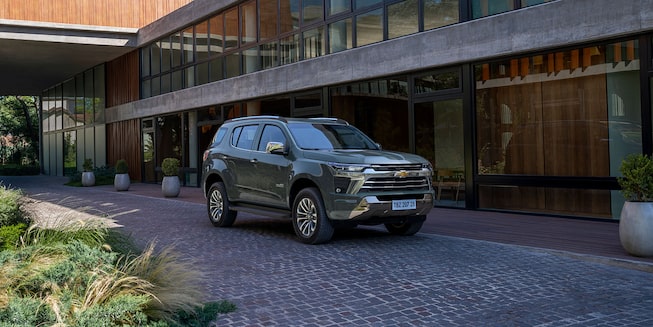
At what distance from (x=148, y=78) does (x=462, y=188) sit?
1998 centimetres

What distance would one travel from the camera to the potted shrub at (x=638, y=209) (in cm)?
741

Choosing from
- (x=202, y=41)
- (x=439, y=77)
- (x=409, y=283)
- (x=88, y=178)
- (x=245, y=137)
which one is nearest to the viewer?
(x=409, y=283)

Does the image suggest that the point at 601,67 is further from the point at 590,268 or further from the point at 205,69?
the point at 205,69

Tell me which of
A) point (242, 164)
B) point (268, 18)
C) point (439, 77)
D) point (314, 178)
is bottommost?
point (314, 178)

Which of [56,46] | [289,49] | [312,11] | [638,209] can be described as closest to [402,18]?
[312,11]

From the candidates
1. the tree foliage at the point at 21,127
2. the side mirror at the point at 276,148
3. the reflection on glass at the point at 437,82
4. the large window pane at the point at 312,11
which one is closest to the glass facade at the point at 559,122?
the reflection on glass at the point at 437,82

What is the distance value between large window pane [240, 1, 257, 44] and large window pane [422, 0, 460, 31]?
8.54 metres

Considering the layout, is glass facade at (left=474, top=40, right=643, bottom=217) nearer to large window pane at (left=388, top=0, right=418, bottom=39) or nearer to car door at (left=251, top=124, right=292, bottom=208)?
large window pane at (left=388, top=0, right=418, bottom=39)

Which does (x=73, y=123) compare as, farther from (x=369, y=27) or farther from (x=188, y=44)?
(x=369, y=27)

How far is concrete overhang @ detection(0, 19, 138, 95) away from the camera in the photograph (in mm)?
26484

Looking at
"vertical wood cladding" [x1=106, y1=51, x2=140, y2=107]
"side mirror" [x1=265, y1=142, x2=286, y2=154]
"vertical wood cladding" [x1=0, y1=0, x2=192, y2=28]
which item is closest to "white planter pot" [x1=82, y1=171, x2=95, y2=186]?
"vertical wood cladding" [x1=106, y1=51, x2=140, y2=107]

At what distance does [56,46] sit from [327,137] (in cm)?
2284

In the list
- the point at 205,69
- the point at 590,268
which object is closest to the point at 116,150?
the point at 205,69

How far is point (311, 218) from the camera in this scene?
360 inches
